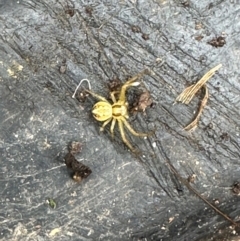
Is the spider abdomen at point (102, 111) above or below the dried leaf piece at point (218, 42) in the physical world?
below

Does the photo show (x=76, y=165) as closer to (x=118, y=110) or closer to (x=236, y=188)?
(x=118, y=110)

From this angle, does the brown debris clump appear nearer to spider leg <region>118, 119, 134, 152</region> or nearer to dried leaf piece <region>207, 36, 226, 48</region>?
spider leg <region>118, 119, 134, 152</region>

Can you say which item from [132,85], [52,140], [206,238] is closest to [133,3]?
[132,85]

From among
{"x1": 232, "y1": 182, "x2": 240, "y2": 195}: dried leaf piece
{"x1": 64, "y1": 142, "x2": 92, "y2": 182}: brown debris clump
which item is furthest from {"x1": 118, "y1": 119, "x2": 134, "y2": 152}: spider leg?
{"x1": 232, "y1": 182, "x2": 240, "y2": 195}: dried leaf piece

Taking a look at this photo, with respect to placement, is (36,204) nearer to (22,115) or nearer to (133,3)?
(22,115)

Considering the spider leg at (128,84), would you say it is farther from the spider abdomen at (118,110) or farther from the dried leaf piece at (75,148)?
the dried leaf piece at (75,148)

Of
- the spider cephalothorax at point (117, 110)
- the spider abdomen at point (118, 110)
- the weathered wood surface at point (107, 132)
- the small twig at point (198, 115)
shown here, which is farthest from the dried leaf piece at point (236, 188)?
the spider abdomen at point (118, 110)

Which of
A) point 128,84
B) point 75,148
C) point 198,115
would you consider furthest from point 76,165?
point 198,115
